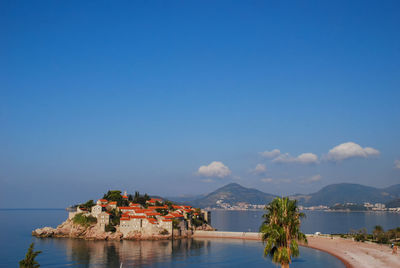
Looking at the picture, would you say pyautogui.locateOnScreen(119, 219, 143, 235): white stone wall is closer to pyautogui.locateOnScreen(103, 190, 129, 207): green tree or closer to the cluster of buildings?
the cluster of buildings

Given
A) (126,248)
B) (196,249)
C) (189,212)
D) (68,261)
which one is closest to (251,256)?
(196,249)

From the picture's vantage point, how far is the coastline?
55.2 meters

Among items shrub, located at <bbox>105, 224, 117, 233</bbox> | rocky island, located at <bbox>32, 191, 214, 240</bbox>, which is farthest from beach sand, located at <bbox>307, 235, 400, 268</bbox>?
shrub, located at <bbox>105, 224, 117, 233</bbox>

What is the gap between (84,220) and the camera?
3907 inches

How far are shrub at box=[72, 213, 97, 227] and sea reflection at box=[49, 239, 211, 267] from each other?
7.21 meters

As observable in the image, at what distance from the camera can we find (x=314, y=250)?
245 feet

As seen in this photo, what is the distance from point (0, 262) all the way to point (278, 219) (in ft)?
187

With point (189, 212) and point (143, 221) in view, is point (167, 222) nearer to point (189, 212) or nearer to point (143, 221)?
point (143, 221)

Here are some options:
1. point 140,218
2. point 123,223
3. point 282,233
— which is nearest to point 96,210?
point 123,223

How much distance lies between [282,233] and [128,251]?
57115 mm

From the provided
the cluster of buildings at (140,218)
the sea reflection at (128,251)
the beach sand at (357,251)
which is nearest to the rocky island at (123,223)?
the cluster of buildings at (140,218)

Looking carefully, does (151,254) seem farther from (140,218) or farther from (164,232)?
(140,218)

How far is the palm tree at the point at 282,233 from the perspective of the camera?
75.6ft

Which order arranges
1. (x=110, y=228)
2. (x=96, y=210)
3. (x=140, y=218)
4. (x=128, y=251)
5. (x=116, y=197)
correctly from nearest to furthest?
(x=128, y=251)
(x=110, y=228)
(x=140, y=218)
(x=96, y=210)
(x=116, y=197)
